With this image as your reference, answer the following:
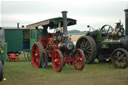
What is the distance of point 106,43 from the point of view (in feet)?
32.7

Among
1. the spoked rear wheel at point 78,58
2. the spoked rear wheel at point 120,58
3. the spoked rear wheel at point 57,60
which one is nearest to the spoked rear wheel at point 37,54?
the spoked rear wheel at point 57,60

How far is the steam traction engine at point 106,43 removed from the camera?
905 cm

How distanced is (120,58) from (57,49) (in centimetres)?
239

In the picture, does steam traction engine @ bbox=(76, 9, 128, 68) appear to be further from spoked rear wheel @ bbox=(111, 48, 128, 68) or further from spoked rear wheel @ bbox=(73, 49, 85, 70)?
spoked rear wheel @ bbox=(73, 49, 85, 70)

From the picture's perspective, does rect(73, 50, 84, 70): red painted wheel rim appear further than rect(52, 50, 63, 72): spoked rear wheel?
Yes

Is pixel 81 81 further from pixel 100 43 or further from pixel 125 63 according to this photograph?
pixel 100 43

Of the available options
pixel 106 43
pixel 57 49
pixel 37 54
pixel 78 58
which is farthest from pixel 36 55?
pixel 106 43

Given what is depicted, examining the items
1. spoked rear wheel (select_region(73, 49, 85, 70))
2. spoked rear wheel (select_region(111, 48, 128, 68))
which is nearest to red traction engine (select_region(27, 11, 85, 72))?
spoked rear wheel (select_region(73, 49, 85, 70))

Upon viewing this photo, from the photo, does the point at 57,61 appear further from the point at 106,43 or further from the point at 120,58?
the point at 106,43

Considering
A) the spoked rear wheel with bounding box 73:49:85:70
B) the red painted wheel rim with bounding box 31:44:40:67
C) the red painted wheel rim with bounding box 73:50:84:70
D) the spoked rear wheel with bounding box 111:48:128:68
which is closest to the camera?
the spoked rear wheel with bounding box 73:49:85:70

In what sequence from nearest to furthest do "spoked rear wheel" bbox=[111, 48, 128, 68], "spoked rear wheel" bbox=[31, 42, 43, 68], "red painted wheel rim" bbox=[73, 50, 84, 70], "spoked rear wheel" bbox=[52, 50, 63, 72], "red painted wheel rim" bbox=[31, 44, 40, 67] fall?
"spoked rear wheel" bbox=[52, 50, 63, 72], "red painted wheel rim" bbox=[73, 50, 84, 70], "spoked rear wheel" bbox=[111, 48, 128, 68], "spoked rear wheel" bbox=[31, 42, 43, 68], "red painted wheel rim" bbox=[31, 44, 40, 67]

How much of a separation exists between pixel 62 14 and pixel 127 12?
2.75 meters

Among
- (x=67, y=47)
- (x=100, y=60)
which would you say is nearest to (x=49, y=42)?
(x=67, y=47)

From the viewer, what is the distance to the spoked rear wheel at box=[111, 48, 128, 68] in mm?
8484
